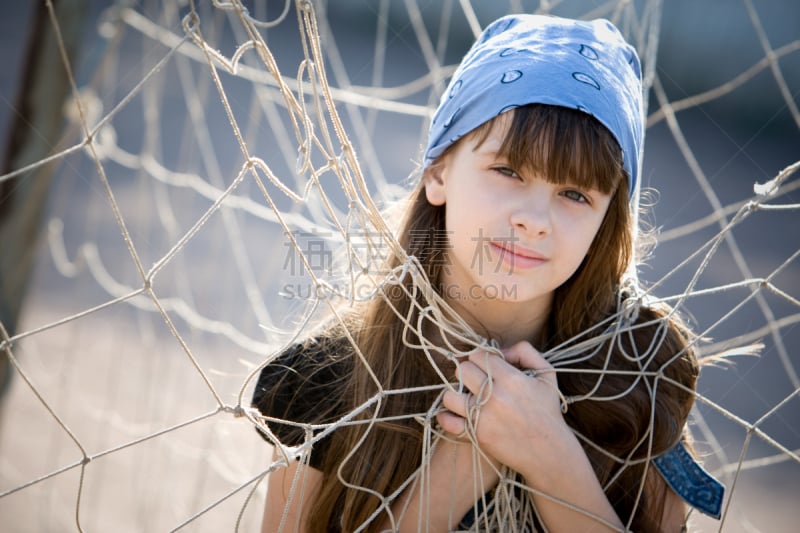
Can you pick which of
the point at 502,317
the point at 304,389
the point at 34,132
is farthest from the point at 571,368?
the point at 34,132

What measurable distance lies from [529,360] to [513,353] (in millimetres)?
→ 20

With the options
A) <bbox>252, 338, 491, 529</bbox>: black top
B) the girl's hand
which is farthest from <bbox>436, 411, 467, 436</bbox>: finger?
<bbox>252, 338, 491, 529</bbox>: black top

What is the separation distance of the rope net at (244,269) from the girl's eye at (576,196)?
162mm

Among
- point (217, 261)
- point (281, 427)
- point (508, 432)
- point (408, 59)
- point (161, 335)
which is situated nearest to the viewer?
point (508, 432)

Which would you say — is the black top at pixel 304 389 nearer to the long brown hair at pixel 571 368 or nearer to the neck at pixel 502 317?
the long brown hair at pixel 571 368

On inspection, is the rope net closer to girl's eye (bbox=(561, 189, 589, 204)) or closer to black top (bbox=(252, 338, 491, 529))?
black top (bbox=(252, 338, 491, 529))

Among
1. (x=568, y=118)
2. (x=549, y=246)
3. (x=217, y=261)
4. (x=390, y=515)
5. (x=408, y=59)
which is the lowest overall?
(x=390, y=515)

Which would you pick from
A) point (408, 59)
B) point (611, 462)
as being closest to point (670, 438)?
point (611, 462)

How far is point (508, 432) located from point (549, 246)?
19 cm

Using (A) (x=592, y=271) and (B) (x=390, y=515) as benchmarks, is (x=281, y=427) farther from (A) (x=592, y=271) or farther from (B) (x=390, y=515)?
(A) (x=592, y=271)

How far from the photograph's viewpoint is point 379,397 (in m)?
0.82

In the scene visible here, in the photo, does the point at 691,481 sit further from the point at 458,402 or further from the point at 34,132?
the point at 34,132

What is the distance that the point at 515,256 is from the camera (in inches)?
32.3

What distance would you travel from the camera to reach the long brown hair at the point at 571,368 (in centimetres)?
83
